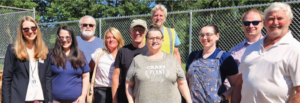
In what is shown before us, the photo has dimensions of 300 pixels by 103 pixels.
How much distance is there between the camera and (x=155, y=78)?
9.21ft

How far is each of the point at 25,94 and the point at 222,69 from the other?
226cm

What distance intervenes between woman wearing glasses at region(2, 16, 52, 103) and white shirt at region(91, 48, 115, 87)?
27.1 inches

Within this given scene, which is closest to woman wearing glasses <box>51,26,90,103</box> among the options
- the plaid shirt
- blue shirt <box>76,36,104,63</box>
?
blue shirt <box>76,36,104,63</box>

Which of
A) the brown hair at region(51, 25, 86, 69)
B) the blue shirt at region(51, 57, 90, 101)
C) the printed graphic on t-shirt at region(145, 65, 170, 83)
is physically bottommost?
the blue shirt at region(51, 57, 90, 101)

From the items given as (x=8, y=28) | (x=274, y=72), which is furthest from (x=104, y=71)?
(x=8, y=28)

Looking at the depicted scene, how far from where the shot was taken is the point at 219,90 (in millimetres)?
2959

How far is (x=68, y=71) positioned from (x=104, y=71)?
1.62 feet

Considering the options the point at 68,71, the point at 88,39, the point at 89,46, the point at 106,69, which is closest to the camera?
the point at 68,71

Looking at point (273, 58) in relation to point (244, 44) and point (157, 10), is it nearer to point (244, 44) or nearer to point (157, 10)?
point (244, 44)

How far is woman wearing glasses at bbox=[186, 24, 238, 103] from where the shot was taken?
2875 millimetres

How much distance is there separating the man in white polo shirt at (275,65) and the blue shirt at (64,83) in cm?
211

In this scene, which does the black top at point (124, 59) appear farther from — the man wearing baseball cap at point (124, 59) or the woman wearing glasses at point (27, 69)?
the woman wearing glasses at point (27, 69)

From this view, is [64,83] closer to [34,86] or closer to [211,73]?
[34,86]

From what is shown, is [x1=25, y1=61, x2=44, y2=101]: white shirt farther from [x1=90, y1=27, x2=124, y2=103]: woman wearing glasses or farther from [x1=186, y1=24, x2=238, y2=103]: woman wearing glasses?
[x1=186, y1=24, x2=238, y2=103]: woman wearing glasses
